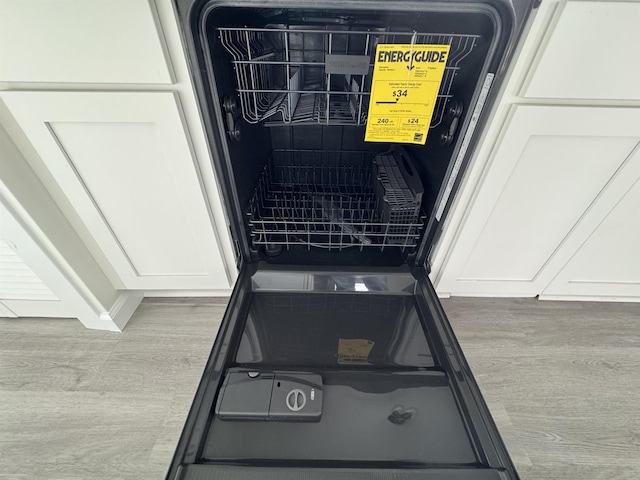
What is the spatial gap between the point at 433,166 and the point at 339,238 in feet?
1.16

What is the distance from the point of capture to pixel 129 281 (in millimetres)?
1143

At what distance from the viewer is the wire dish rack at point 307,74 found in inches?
28.1

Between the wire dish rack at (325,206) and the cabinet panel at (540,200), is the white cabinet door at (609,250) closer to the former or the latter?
the cabinet panel at (540,200)

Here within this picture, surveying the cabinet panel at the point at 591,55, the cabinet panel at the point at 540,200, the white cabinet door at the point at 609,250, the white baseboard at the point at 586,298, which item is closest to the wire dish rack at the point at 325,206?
the cabinet panel at the point at 540,200

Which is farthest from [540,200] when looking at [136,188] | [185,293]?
[185,293]

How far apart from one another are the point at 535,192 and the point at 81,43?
1.15 metres

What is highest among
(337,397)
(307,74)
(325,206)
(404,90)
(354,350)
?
(307,74)

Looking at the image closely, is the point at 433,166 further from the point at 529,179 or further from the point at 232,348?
the point at 232,348

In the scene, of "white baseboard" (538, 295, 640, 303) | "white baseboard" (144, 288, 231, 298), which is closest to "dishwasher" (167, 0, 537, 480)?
Answer: "white baseboard" (144, 288, 231, 298)

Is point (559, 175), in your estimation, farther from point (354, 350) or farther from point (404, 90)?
point (354, 350)

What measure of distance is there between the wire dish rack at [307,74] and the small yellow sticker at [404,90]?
0.04 meters

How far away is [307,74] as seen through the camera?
0.91 metres

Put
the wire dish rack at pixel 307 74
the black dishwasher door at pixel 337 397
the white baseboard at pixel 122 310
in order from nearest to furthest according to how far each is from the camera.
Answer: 1. the black dishwasher door at pixel 337 397
2. the wire dish rack at pixel 307 74
3. the white baseboard at pixel 122 310

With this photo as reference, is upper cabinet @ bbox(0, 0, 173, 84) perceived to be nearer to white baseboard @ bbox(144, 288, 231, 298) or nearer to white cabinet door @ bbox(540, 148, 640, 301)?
white baseboard @ bbox(144, 288, 231, 298)
